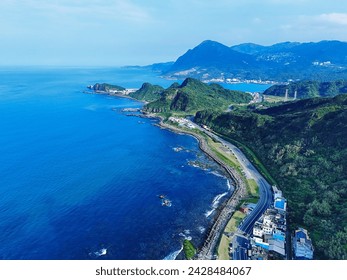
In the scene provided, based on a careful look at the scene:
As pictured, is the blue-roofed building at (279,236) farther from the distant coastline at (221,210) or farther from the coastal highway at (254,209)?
the distant coastline at (221,210)

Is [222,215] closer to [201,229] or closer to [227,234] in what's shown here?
[201,229]

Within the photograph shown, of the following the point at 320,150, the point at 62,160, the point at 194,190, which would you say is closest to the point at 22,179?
the point at 62,160

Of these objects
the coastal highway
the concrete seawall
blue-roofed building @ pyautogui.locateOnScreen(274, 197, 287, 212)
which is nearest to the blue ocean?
the concrete seawall

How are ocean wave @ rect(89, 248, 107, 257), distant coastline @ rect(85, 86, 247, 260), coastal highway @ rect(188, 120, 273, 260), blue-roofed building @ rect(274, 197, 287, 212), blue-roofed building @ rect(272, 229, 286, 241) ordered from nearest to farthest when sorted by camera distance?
ocean wave @ rect(89, 248, 107, 257) < distant coastline @ rect(85, 86, 247, 260) < coastal highway @ rect(188, 120, 273, 260) < blue-roofed building @ rect(272, 229, 286, 241) < blue-roofed building @ rect(274, 197, 287, 212)

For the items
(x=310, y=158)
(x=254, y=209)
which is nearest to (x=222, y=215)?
(x=254, y=209)

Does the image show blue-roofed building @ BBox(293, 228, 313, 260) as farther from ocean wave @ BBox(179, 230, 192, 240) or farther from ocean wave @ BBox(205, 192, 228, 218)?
ocean wave @ BBox(179, 230, 192, 240)

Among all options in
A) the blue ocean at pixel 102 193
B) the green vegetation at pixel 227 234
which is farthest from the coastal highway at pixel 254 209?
the blue ocean at pixel 102 193

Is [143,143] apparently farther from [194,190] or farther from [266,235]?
[266,235]
